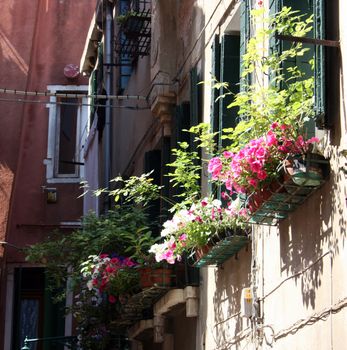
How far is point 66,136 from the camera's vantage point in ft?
78.5

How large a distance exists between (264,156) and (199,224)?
219 cm

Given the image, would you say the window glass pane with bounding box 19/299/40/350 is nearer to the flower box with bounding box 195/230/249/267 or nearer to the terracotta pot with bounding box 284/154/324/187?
the flower box with bounding box 195/230/249/267

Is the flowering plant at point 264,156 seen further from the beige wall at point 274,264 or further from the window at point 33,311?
the window at point 33,311

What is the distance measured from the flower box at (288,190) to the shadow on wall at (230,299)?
50.2 inches

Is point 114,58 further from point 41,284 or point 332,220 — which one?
point 332,220

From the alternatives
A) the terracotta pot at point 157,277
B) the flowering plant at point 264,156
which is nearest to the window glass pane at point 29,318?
the terracotta pot at point 157,277

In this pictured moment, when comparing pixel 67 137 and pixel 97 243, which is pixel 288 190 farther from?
pixel 67 137

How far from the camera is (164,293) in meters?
11.9

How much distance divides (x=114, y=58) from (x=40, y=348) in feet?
18.2

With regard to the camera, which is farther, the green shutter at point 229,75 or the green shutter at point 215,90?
the green shutter at point 215,90

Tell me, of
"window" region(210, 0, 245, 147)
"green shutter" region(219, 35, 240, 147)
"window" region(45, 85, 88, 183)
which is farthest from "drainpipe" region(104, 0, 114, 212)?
"green shutter" region(219, 35, 240, 147)

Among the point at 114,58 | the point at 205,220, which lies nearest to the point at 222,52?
the point at 205,220

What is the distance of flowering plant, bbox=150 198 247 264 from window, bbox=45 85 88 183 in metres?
12.9

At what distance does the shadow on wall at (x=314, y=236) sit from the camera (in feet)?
23.4
